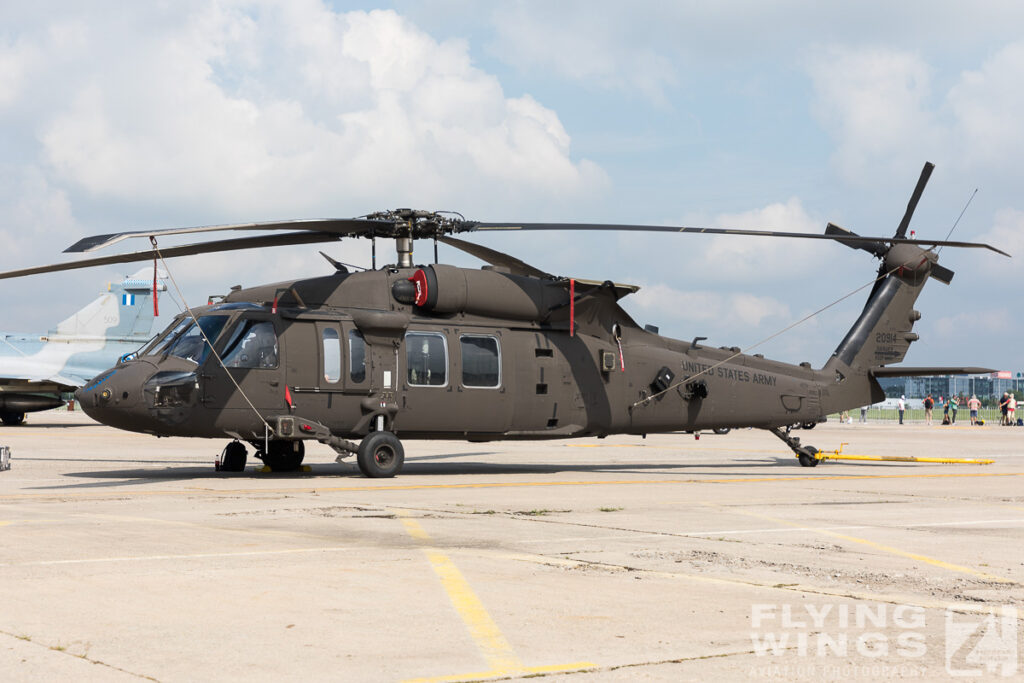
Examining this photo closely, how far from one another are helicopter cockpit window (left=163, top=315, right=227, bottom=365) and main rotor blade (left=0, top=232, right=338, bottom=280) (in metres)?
1.11

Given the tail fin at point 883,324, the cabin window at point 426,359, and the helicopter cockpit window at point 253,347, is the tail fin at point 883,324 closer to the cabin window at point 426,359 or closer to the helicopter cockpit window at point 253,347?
the cabin window at point 426,359

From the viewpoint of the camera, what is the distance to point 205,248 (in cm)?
1730

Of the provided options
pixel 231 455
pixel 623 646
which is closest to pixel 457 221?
pixel 231 455

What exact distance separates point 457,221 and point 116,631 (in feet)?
41.6

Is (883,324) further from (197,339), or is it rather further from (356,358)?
(197,339)

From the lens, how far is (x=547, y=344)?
19.9m

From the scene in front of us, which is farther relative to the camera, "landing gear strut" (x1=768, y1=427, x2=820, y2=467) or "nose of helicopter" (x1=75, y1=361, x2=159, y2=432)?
"landing gear strut" (x1=768, y1=427, x2=820, y2=467)

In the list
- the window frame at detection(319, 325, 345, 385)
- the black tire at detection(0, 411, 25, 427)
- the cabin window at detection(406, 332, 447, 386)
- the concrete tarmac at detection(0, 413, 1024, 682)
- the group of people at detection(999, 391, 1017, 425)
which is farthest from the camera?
the group of people at detection(999, 391, 1017, 425)

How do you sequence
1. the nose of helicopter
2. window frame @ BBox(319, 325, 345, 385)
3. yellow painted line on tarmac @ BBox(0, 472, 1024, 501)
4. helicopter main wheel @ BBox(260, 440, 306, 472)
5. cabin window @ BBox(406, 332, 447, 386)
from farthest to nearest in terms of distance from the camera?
helicopter main wheel @ BBox(260, 440, 306, 472)
cabin window @ BBox(406, 332, 447, 386)
window frame @ BBox(319, 325, 345, 385)
the nose of helicopter
yellow painted line on tarmac @ BBox(0, 472, 1024, 501)

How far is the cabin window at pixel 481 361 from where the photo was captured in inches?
744

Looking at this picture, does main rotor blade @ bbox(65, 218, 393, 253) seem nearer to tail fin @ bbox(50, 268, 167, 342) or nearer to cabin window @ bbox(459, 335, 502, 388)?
cabin window @ bbox(459, 335, 502, 388)

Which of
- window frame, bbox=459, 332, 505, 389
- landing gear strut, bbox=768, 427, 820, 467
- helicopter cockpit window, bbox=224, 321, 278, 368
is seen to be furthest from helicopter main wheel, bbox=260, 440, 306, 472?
landing gear strut, bbox=768, 427, 820, 467

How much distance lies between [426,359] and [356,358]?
1255 millimetres

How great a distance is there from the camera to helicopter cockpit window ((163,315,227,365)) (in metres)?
17.2
